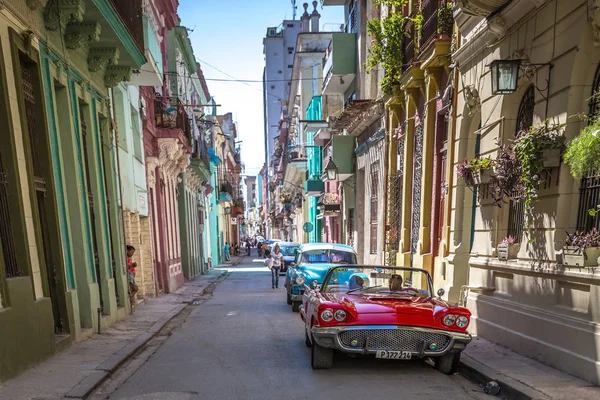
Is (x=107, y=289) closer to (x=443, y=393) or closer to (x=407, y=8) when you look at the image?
(x=443, y=393)

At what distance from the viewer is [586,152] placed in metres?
→ 5.42

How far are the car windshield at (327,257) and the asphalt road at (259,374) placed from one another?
143 inches

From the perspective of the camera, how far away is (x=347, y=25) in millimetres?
25297

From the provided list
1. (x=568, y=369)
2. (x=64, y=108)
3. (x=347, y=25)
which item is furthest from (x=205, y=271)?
(x=568, y=369)

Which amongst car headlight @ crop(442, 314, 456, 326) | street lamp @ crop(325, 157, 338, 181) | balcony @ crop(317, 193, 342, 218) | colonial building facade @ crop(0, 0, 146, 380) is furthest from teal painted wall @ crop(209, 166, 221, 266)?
car headlight @ crop(442, 314, 456, 326)

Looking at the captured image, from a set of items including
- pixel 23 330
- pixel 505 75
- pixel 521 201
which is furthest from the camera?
pixel 521 201

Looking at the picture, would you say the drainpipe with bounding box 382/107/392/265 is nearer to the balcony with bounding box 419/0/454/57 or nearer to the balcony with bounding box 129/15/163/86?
the balcony with bounding box 419/0/454/57

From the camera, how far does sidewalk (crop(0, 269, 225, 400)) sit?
5.71 meters

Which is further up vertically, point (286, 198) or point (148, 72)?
point (148, 72)

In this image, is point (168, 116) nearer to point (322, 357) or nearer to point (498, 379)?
point (322, 357)

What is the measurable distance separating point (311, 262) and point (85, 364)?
296 inches

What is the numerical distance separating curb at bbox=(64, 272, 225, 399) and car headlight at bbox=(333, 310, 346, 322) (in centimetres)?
288

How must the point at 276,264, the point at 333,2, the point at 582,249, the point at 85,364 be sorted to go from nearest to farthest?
the point at 582,249
the point at 85,364
the point at 276,264
the point at 333,2

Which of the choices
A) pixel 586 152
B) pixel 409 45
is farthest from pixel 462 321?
pixel 409 45
